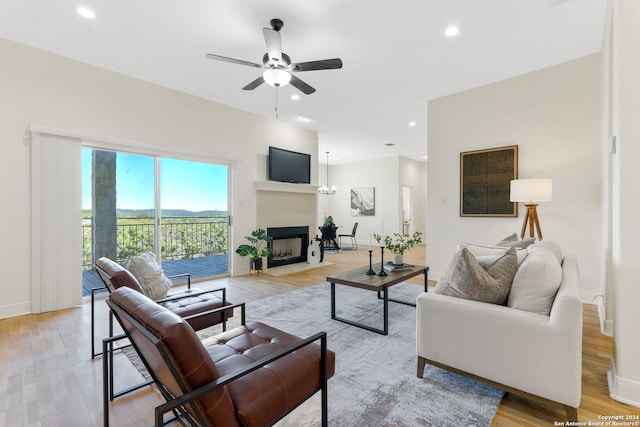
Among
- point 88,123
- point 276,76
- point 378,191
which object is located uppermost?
point 276,76

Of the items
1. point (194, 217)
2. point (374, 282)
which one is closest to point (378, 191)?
point (194, 217)

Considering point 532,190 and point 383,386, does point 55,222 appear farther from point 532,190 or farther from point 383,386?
point 532,190

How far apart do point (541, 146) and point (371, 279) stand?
3.02 meters

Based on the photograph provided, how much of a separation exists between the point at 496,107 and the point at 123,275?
4901 millimetres

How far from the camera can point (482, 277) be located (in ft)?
5.95

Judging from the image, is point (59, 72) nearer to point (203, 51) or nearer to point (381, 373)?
point (203, 51)

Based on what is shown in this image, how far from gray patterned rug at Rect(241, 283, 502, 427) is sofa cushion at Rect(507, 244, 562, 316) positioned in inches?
24.9

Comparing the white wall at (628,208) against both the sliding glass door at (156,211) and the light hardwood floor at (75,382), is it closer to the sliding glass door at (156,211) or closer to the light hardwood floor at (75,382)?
the light hardwood floor at (75,382)

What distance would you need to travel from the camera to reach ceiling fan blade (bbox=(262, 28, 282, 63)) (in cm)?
262

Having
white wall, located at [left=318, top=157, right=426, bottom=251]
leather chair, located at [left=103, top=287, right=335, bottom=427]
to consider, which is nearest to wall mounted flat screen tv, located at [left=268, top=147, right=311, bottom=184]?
white wall, located at [left=318, top=157, right=426, bottom=251]

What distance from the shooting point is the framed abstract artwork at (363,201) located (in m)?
9.98

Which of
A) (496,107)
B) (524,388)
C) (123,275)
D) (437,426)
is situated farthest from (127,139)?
(496,107)

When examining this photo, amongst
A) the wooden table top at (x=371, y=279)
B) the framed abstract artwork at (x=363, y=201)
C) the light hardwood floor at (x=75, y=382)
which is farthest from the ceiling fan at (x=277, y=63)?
the framed abstract artwork at (x=363, y=201)

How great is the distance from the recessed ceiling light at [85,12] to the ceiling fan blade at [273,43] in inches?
66.2
